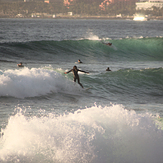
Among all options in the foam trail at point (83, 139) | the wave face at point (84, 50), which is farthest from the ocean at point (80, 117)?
the wave face at point (84, 50)

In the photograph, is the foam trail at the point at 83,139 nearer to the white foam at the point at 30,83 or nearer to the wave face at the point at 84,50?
the white foam at the point at 30,83

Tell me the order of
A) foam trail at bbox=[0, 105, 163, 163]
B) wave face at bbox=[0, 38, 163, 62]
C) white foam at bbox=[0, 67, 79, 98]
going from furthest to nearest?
1. wave face at bbox=[0, 38, 163, 62]
2. white foam at bbox=[0, 67, 79, 98]
3. foam trail at bbox=[0, 105, 163, 163]

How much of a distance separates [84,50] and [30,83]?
22.0 meters

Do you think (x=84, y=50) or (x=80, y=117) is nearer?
(x=80, y=117)

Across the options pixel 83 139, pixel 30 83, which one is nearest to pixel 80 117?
pixel 83 139

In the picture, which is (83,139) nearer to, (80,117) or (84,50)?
(80,117)

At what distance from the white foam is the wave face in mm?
11666

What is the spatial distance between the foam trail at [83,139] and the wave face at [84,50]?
810 inches

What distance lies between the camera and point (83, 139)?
22.4ft

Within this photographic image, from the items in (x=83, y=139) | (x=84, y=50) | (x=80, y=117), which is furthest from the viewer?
(x=84, y=50)

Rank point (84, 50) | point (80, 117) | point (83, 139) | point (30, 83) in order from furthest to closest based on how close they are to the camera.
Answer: point (84, 50)
point (30, 83)
point (80, 117)
point (83, 139)

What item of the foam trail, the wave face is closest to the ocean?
the foam trail

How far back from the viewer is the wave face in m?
30.5

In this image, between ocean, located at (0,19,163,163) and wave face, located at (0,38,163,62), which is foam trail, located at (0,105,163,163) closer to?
ocean, located at (0,19,163,163)
